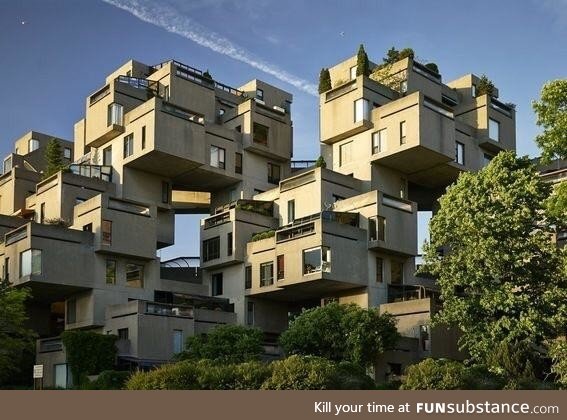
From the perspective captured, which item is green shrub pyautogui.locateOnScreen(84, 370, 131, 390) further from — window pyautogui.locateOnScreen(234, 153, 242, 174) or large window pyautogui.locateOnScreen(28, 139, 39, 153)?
large window pyautogui.locateOnScreen(28, 139, 39, 153)

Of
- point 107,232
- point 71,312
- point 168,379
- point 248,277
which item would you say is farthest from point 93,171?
point 168,379

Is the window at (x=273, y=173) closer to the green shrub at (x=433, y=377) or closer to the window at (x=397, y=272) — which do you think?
the window at (x=397, y=272)

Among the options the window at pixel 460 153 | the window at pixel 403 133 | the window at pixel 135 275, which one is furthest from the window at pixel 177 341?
the window at pixel 460 153

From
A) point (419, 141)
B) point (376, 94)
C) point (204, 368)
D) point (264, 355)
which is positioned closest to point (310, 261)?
point (264, 355)

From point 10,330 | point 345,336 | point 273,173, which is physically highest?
point 273,173

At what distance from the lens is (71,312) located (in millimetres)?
61219

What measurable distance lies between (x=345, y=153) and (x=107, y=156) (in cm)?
1761

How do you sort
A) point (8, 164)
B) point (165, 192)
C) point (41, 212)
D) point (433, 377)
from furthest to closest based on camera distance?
point (8, 164), point (165, 192), point (41, 212), point (433, 377)

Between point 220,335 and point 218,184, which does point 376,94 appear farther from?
point 220,335

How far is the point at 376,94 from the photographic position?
68.6 m

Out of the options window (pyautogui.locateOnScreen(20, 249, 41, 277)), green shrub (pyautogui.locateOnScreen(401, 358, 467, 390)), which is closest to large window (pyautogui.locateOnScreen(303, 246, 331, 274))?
window (pyautogui.locateOnScreen(20, 249, 41, 277))

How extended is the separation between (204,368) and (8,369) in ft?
67.7

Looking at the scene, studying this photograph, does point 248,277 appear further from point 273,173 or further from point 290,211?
point 273,173

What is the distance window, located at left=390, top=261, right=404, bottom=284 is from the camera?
61625mm
